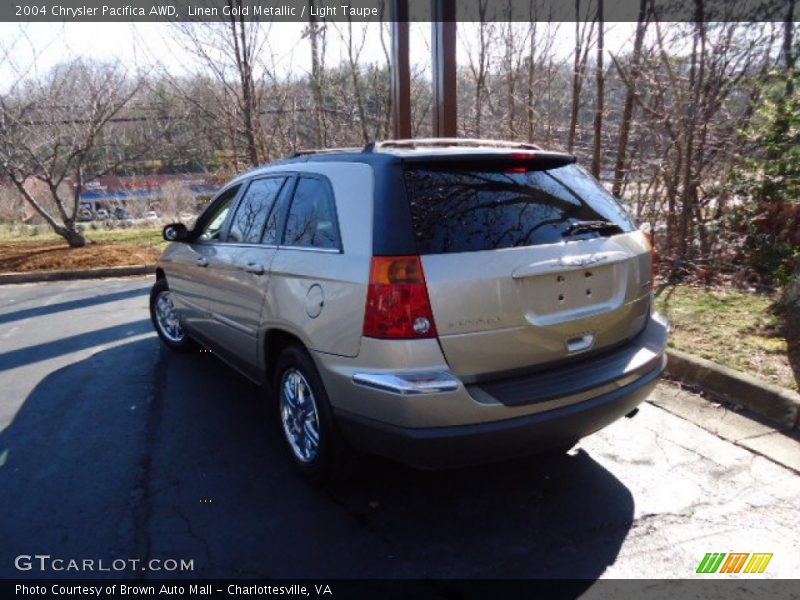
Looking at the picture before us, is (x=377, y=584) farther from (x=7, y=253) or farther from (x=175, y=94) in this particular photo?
(x=7, y=253)

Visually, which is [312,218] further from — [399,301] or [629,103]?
[629,103]

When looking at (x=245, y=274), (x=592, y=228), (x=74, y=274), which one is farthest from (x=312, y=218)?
(x=74, y=274)

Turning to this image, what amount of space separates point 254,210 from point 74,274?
794cm

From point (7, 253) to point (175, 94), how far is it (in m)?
4.64

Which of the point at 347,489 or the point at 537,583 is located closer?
the point at 537,583

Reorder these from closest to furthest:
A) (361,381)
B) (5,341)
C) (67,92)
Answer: (361,381) → (5,341) → (67,92)

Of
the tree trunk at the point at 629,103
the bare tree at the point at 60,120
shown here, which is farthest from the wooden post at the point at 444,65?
the bare tree at the point at 60,120

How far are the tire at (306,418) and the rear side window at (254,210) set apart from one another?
94 cm

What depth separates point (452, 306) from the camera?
256 centimetres

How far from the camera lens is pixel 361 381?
8.74 feet

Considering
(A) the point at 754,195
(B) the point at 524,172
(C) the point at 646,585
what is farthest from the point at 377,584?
(A) the point at 754,195

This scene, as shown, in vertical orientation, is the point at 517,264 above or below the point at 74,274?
above

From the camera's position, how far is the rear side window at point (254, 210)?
148 inches

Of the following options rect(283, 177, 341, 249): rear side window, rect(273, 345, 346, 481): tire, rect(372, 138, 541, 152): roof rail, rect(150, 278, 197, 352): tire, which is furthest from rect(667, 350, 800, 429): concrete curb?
rect(150, 278, 197, 352): tire
